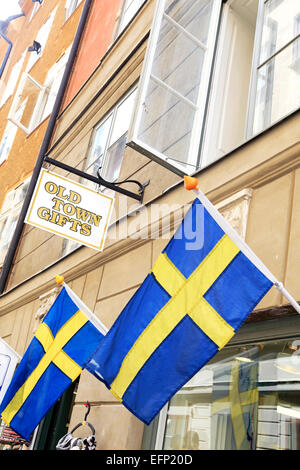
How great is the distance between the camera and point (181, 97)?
4.64 metres

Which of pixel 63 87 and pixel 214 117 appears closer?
pixel 214 117

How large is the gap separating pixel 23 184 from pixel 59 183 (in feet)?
20.2

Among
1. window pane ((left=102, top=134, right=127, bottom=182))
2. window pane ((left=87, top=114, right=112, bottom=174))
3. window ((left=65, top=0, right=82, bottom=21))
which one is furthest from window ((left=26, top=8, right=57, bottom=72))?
window pane ((left=102, top=134, right=127, bottom=182))

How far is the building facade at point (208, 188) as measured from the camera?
10.6 ft

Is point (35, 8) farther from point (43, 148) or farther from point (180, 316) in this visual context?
point (180, 316)

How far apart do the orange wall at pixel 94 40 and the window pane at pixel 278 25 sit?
16.1 feet

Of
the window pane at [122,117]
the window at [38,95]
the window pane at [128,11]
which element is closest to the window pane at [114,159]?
the window pane at [122,117]

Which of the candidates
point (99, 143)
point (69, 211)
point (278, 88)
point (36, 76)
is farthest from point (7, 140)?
point (278, 88)

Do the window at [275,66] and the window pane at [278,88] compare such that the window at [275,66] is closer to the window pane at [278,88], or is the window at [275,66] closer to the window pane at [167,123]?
the window pane at [278,88]

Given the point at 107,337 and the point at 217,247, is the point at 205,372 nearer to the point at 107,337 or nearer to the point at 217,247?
the point at 107,337

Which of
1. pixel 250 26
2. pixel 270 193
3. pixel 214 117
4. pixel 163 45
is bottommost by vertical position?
pixel 270 193

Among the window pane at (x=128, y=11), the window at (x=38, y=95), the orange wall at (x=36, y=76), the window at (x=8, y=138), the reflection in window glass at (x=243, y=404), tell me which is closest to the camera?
the reflection in window glass at (x=243, y=404)

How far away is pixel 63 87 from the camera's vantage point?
10398 millimetres

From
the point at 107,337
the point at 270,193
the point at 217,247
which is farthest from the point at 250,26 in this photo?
the point at 107,337
